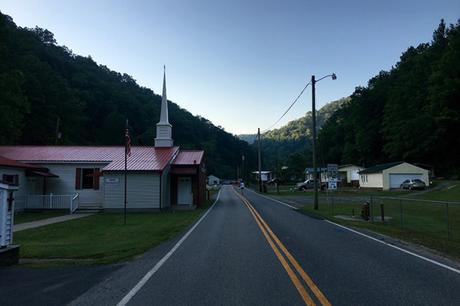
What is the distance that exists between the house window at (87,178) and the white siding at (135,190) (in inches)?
91.0

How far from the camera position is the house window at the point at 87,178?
29.2m

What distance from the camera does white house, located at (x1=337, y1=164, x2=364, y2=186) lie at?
7688 centimetres

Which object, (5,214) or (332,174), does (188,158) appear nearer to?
(332,174)

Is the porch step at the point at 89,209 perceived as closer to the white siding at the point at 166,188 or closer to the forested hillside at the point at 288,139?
the white siding at the point at 166,188

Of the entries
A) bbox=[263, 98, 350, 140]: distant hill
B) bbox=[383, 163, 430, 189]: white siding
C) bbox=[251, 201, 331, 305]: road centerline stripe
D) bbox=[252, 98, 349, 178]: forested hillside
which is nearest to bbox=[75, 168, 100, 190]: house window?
bbox=[251, 201, 331, 305]: road centerline stripe

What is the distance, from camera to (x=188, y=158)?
33.4 m

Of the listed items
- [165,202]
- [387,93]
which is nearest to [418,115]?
[387,93]

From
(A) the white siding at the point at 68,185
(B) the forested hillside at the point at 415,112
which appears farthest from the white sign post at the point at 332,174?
(B) the forested hillside at the point at 415,112

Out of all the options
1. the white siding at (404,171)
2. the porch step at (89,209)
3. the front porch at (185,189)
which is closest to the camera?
the porch step at (89,209)

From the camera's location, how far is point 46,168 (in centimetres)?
2895

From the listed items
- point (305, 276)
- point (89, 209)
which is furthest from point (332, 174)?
point (305, 276)

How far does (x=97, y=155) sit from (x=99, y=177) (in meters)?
2.13

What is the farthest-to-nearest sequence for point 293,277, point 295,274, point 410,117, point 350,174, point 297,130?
point 297,130, point 350,174, point 410,117, point 295,274, point 293,277

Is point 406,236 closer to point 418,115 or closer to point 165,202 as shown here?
point 165,202
